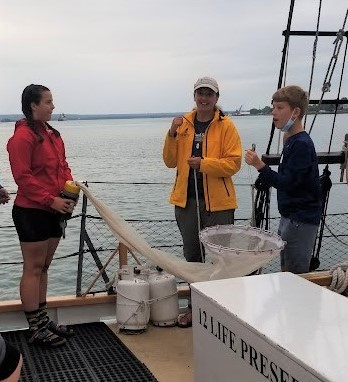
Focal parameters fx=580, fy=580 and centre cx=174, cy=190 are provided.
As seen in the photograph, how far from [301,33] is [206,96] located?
1.68 meters

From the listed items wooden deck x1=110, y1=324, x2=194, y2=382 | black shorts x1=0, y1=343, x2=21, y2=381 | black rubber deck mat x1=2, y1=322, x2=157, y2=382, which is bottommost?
black rubber deck mat x1=2, y1=322, x2=157, y2=382

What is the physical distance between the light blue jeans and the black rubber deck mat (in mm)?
967

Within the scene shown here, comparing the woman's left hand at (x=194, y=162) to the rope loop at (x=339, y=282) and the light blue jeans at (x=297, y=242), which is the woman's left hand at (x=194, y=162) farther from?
the rope loop at (x=339, y=282)

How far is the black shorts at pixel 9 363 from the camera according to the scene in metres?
1.20

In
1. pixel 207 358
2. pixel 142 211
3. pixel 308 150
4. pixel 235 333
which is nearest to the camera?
pixel 235 333

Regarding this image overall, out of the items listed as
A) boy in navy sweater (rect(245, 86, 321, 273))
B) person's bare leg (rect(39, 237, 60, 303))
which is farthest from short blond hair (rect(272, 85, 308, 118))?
person's bare leg (rect(39, 237, 60, 303))

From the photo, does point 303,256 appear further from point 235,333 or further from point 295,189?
point 235,333

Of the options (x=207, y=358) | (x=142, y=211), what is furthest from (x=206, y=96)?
(x=142, y=211)

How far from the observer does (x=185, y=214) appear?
3.54 meters

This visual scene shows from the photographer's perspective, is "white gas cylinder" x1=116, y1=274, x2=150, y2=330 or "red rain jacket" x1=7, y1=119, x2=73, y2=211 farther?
"white gas cylinder" x1=116, y1=274, x2=150, y2=330

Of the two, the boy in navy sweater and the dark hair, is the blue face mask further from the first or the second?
the dark hair

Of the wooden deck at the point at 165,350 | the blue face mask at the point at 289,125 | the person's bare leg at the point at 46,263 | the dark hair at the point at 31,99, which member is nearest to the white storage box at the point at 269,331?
the wooden deck at the point at 165,350

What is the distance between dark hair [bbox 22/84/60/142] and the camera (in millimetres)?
3070

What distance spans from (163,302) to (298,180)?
115 centimetres
